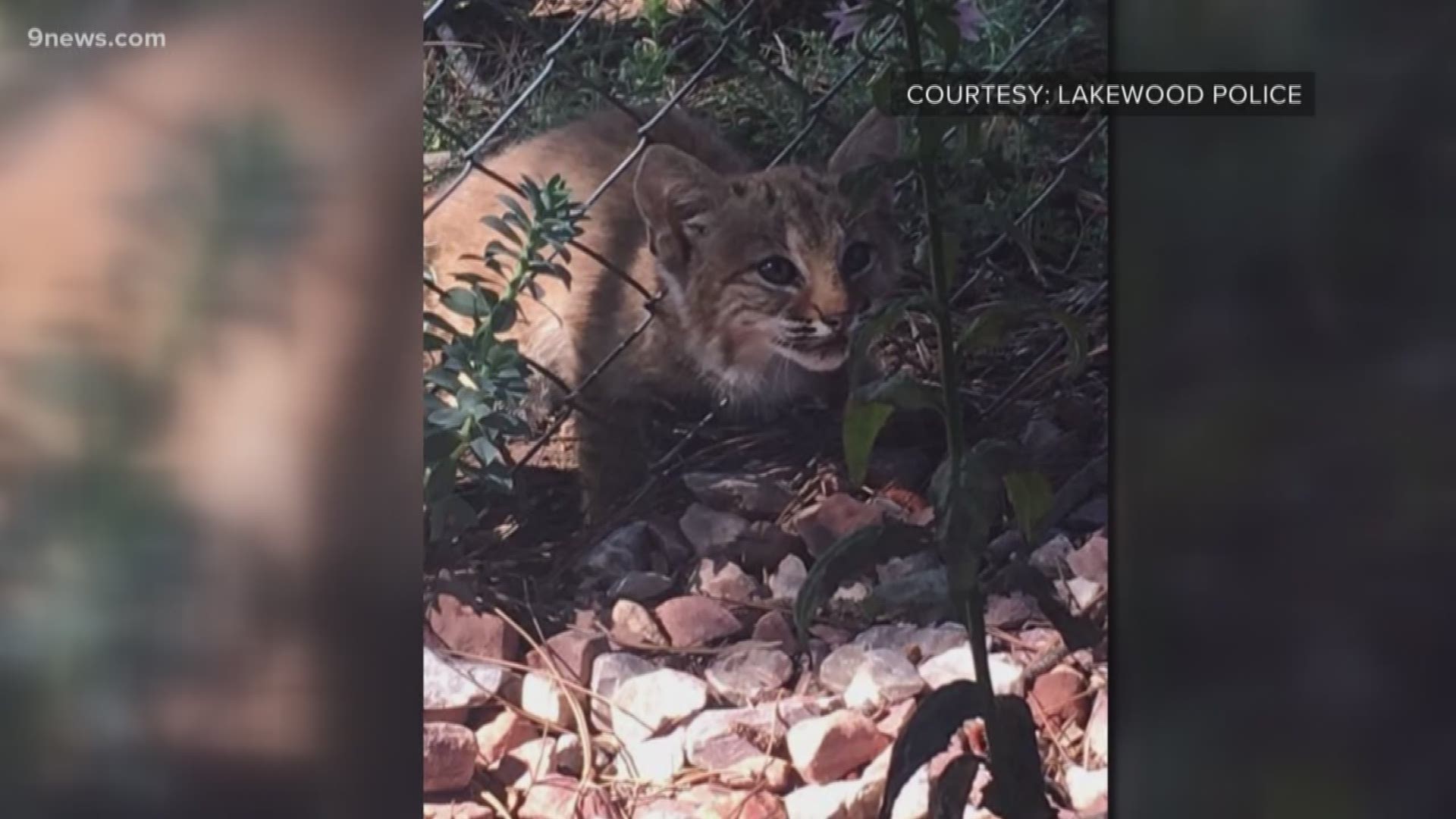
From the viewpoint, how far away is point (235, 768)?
1.67 meters

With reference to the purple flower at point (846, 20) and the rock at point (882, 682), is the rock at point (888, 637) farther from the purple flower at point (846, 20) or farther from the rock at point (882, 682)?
the purple flower at point (846, 20)

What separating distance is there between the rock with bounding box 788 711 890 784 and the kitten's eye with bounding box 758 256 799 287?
0.50 metres

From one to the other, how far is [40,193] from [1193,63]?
4.34 feet

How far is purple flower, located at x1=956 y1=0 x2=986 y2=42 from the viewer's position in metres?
1.65

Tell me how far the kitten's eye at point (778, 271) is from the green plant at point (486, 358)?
21 centimetres

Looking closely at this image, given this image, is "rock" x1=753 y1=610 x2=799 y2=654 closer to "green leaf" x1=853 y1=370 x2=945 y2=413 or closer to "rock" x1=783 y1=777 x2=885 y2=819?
"rock" x1=783 y1=777 x2=885 y2=819

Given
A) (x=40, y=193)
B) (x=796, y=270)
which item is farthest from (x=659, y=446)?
(x=40, y=193)

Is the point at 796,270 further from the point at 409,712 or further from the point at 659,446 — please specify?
the point at 409,712

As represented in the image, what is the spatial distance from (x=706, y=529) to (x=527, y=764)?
1.10ft

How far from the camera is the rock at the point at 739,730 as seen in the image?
1665 mm

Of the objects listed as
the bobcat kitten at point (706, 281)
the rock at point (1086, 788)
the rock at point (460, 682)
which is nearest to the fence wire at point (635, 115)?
the bobcat kitten at point (706, 281)

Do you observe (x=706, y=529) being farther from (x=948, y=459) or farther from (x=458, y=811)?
(x=458, y=811)

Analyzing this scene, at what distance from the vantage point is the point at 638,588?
1653mm

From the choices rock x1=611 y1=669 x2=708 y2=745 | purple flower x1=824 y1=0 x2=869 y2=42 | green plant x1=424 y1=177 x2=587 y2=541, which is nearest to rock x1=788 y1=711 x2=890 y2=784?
rock x1=611 y1=669 x2=708 y2=745
